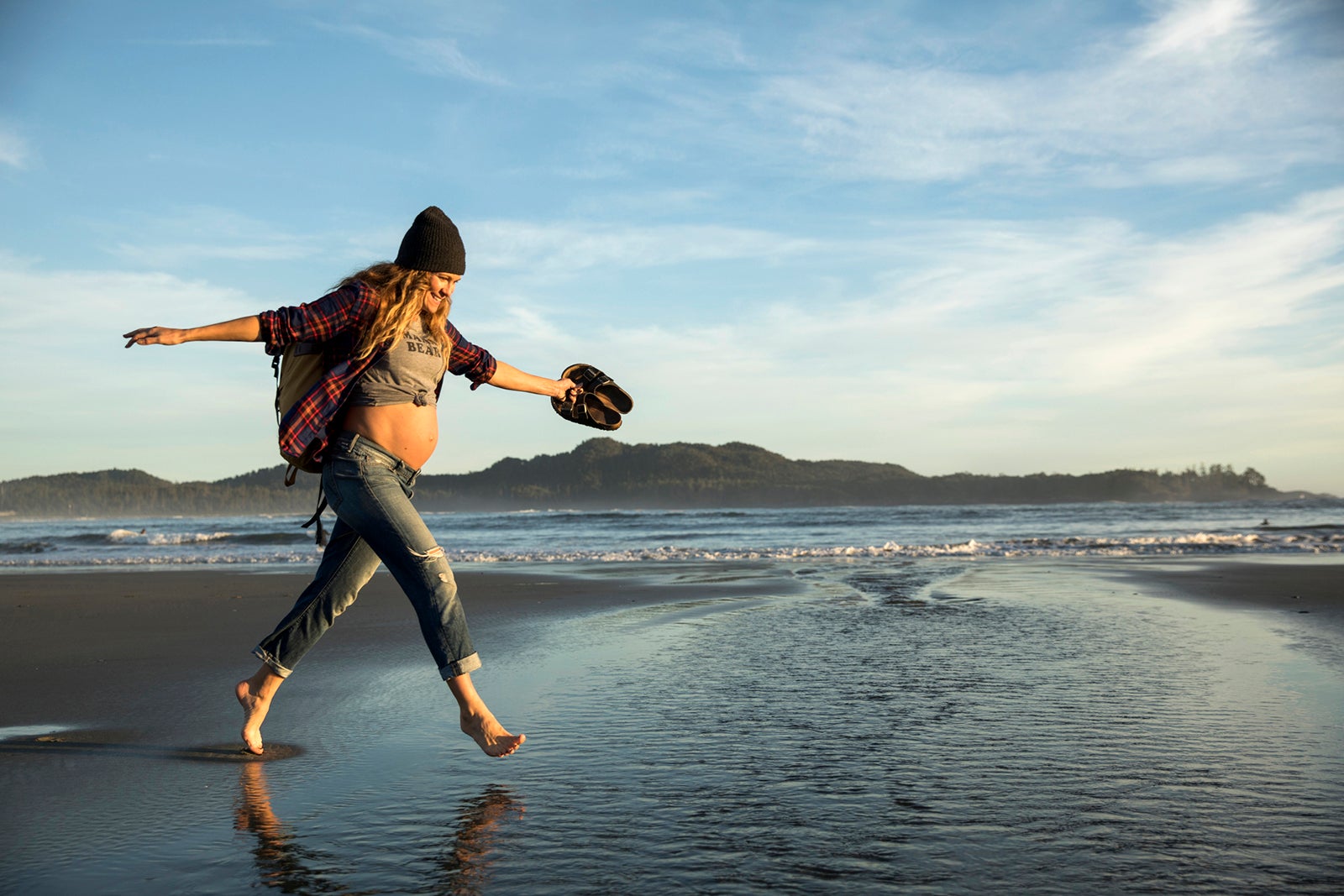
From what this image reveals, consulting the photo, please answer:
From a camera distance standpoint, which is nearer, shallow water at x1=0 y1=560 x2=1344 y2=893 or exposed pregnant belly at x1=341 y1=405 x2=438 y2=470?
shallow water at x1=0 y1=560 x2=1344 y2=893

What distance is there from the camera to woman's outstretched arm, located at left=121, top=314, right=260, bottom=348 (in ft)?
9.59

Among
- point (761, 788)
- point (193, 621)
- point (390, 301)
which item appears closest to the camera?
point (761, 788)

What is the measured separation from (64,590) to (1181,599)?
11.3 metres

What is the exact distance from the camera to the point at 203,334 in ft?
9.72

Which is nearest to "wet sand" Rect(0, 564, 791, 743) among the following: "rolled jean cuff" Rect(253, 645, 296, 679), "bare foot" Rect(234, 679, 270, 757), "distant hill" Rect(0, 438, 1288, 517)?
"bare foot" Rect(234, 679, 270, 757)

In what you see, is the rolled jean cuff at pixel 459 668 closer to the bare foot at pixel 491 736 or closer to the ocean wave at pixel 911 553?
the bare foot at pixel 491 736

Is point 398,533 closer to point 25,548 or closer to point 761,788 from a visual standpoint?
point 761,788

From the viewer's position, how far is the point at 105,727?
3.87 m

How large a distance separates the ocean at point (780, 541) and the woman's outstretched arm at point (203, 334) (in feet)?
41.9

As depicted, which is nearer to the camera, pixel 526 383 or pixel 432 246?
pixel 432 246

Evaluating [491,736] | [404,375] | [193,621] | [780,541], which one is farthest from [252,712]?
[780,541]

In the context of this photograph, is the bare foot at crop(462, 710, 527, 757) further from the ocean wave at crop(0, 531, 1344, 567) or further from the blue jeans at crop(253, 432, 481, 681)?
the ocean wave at crop(0, 531, 1344, 567)

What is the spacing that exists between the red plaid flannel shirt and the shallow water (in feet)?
3.66

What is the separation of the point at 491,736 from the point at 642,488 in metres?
70.6
